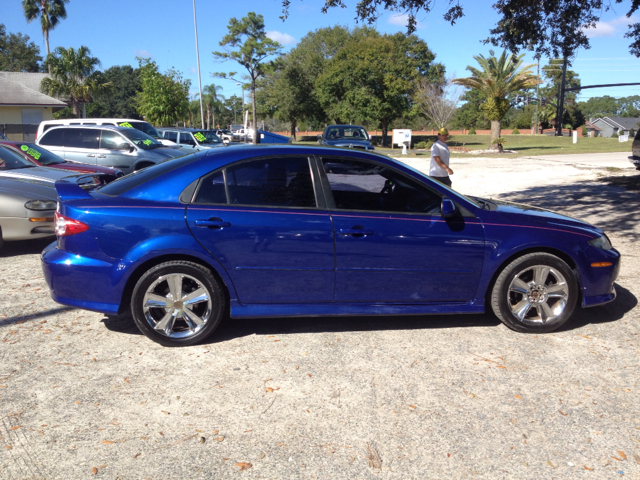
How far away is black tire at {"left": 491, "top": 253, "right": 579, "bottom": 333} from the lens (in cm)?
470

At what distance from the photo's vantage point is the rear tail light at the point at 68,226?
4277 mm

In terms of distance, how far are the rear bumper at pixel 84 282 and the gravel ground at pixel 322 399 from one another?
402mm

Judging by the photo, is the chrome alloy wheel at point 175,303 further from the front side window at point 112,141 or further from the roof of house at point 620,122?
the roof of house at point 620,122

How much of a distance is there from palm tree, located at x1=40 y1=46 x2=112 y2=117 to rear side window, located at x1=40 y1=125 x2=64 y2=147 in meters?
37.7

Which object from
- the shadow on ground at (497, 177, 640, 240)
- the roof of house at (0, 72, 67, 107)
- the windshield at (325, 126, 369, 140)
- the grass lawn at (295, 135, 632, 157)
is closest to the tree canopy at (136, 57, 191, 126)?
the roof of house at (0, 72, 67, 107)

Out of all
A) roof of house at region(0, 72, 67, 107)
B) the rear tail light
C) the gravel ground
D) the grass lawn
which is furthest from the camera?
roof of house at region(0, 72, 67, 107)

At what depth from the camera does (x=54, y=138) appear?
14.2 meters

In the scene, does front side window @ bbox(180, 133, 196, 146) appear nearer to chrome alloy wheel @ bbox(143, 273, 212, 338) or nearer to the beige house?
the beige house

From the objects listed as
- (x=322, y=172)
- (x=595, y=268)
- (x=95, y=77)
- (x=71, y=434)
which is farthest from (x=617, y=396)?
(x=95, y=77)

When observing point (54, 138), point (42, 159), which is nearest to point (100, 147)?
point (54, 138)

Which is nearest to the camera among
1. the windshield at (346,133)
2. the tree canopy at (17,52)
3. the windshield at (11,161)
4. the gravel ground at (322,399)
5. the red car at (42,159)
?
the gravel ground at (322,399)

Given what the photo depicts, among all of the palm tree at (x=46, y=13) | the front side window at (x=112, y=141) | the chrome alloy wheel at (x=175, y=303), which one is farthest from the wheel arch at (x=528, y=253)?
the palm tree at (x=46, y=13)

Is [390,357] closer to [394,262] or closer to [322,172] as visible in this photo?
[394,262]

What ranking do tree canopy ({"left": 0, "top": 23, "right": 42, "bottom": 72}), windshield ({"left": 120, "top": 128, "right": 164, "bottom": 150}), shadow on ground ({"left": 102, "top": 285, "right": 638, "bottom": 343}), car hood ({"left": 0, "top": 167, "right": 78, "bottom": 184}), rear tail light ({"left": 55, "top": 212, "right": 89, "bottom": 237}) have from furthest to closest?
tree canopy ({"left": 0, "top": 23, "right": 42, "bottom": 72}) < windshield ({"left": 120, "top": 128, "right": 164, "bottom": 150}) < car hood ({"left": 0, "top": 167, "right": 78, "bottom": 184}) < shadow on ground ({"left": 102, "top": 285, "right": 638, "bottom": 343}) < rear tail light ({"left": 55, "top": 212, "right": 89, "bottom": 237})
